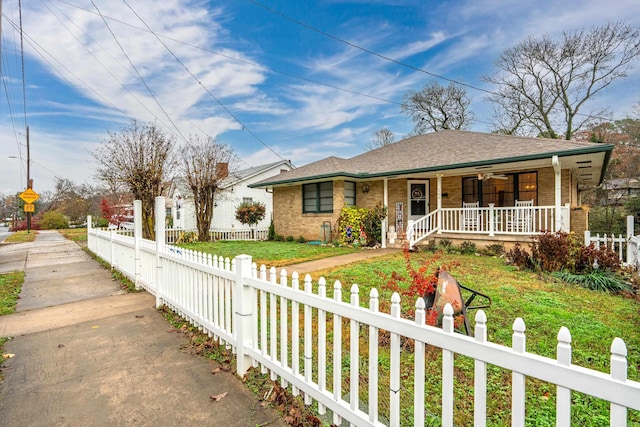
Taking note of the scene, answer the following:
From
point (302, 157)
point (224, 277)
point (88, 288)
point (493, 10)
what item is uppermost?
point (493, 10)

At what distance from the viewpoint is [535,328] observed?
3.77m

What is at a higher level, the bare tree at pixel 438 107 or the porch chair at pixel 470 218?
the bare tree at pixel 438 107

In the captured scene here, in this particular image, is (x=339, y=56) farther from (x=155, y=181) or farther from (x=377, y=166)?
(x=155, y=181)

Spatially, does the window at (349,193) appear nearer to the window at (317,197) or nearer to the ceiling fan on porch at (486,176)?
the window at (317,197)

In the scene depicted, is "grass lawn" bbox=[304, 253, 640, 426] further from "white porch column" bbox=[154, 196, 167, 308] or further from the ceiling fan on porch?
the ceiling fan on porch

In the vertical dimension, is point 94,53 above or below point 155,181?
above

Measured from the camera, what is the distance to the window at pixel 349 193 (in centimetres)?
1367

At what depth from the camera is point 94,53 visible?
10.4m

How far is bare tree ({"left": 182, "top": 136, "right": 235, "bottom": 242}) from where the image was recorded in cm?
1628

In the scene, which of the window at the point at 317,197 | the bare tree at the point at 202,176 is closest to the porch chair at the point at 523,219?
the window at the point at 317,197

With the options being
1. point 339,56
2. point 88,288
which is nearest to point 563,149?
point 339,56

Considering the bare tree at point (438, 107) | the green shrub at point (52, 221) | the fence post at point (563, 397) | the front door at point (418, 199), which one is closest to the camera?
the fence post at point (563, 397)

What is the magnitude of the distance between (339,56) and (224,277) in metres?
13.4

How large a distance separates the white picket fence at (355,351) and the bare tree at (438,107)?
1049 inches
